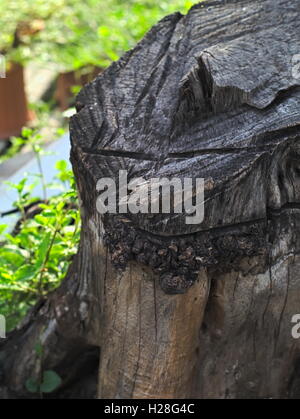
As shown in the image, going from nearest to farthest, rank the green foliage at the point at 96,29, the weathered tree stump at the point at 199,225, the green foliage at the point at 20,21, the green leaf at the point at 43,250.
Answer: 1. the weathered tree stump at the point at 199,225
2. the green leaf at the point at 43,250
3. the green foliage at the point at 96,29
4. the green foliage at the point at 20,21

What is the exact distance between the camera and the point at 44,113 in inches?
232

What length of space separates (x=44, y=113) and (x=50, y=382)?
3.88 metres

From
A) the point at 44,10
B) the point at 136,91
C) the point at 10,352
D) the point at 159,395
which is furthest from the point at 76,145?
the point at 44,10

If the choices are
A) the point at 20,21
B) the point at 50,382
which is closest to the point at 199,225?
the point at 50,382

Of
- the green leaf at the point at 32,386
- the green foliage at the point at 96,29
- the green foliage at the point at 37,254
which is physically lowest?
the green leaf at the point at 32,386

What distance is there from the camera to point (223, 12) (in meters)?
2.38

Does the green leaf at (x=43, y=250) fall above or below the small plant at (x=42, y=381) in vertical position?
above

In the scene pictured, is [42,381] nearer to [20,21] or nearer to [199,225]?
[199,225]

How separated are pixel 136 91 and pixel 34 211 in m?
1.12

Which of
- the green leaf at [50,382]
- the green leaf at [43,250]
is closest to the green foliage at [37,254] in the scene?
the green leaf at [43,250]

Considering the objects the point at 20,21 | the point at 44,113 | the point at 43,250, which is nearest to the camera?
the point at 43,250

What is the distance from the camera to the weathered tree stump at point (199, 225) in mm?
1771

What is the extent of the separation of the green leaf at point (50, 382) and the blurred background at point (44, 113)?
33cm

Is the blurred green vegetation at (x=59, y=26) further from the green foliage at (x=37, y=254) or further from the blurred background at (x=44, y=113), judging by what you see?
the green foliage at (x=37, y=254)
